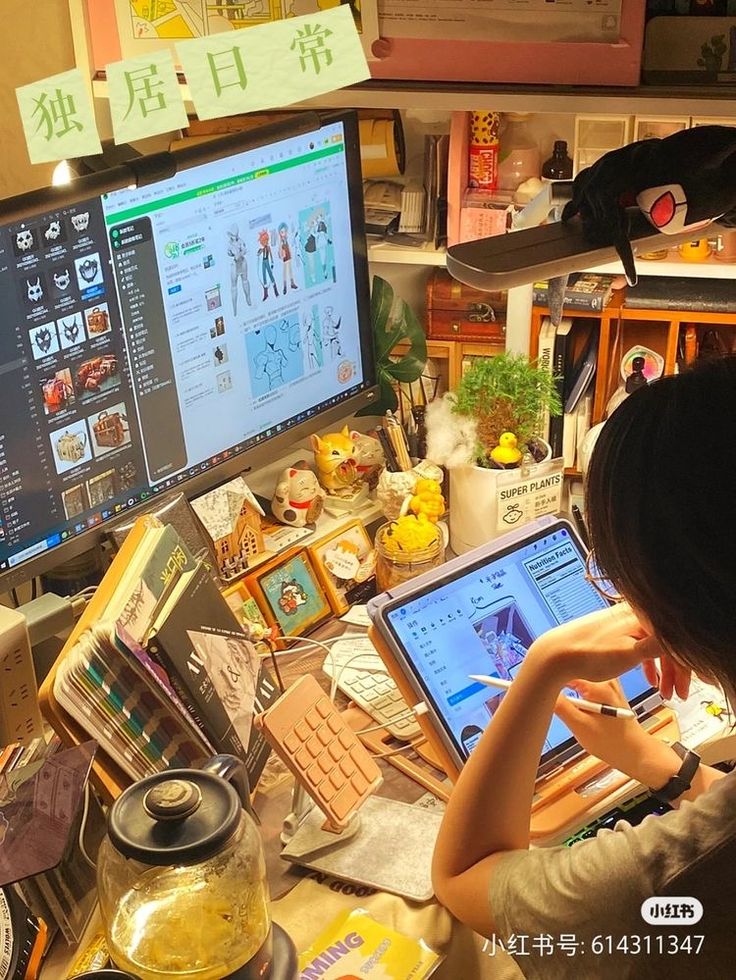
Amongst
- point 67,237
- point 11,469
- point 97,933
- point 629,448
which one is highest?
point 67,237

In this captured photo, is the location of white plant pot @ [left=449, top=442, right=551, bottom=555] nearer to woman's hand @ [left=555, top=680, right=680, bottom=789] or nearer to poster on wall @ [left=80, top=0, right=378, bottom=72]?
woman's hand @ [left=555, top=680, right=680, bottom=789]

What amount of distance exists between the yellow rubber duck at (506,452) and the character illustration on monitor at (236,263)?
0.46 meters

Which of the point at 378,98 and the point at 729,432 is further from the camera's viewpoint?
the point at 378,98

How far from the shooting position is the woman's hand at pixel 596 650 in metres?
1.23

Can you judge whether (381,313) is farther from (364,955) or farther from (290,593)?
(364,955)

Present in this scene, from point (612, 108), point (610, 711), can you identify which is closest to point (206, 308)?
point (612, 108)

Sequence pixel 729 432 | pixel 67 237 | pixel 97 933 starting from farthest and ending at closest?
pixel 67 237 → pixel 97 933 → pixel 729 432

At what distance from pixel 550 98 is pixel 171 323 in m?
0.53

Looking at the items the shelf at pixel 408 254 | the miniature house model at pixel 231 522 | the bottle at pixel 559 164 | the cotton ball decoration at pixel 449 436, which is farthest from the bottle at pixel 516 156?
the miniature house model at pixel 231 522

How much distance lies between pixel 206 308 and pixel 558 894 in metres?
0.80

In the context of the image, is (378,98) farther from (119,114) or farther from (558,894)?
(558,894)

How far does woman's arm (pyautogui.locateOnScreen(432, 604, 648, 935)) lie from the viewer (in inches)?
45.5

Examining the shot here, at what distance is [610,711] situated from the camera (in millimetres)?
1303

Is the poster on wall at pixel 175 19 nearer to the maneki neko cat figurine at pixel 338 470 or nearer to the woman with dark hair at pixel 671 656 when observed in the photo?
the maneki neko cat figurine at pixel 338 470
